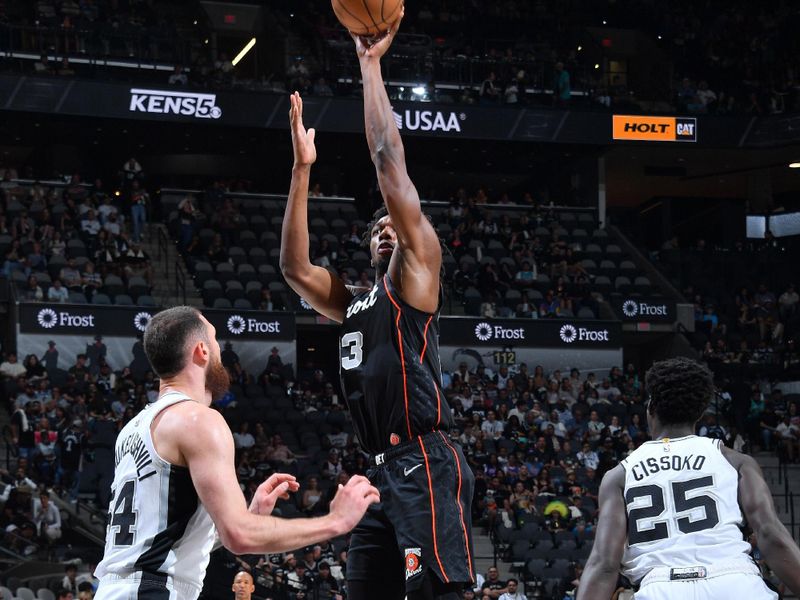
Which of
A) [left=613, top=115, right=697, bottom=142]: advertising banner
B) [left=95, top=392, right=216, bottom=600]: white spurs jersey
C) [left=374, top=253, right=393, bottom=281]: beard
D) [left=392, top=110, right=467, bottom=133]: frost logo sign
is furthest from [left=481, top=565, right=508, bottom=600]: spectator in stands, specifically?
[left=613, top=115, right=697, bottom=142]: advertising banner

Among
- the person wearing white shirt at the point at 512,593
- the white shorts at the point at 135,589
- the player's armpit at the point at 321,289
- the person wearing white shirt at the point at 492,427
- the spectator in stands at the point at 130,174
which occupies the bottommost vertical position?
the person wearing white shirt at the point at 512,593

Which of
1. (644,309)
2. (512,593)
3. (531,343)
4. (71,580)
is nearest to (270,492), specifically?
(71,580)

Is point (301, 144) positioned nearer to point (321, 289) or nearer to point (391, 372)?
point (321, 289)

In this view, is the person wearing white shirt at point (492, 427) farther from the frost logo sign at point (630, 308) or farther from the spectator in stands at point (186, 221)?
the spectator in stands at point (186, 221)

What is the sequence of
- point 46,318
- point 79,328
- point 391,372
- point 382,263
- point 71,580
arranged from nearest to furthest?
point 391,372 < point 382,263 < point 71,580 < point 46,318 < point 79,328

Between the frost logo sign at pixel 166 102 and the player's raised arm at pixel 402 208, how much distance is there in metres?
24.1

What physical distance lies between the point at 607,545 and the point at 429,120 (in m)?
26.0

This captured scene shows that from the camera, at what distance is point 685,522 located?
15.7ft

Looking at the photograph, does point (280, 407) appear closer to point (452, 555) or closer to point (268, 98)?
point (268, 98)

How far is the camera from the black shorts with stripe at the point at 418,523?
15.8 feet

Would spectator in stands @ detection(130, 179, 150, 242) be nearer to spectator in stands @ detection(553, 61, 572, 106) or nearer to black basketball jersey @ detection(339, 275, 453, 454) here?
spectator in stands @ detection(553, 61, 572, 106)

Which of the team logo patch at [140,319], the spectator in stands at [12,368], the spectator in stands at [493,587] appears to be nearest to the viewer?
the spectator in stands at [493,587]

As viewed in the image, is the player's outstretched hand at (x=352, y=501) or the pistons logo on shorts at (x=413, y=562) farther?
the pistons logo on shorts at (x=413, y=562)

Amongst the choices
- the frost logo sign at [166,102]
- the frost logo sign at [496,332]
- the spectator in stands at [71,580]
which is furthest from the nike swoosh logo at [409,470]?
the frost logo sign at [166,102]
